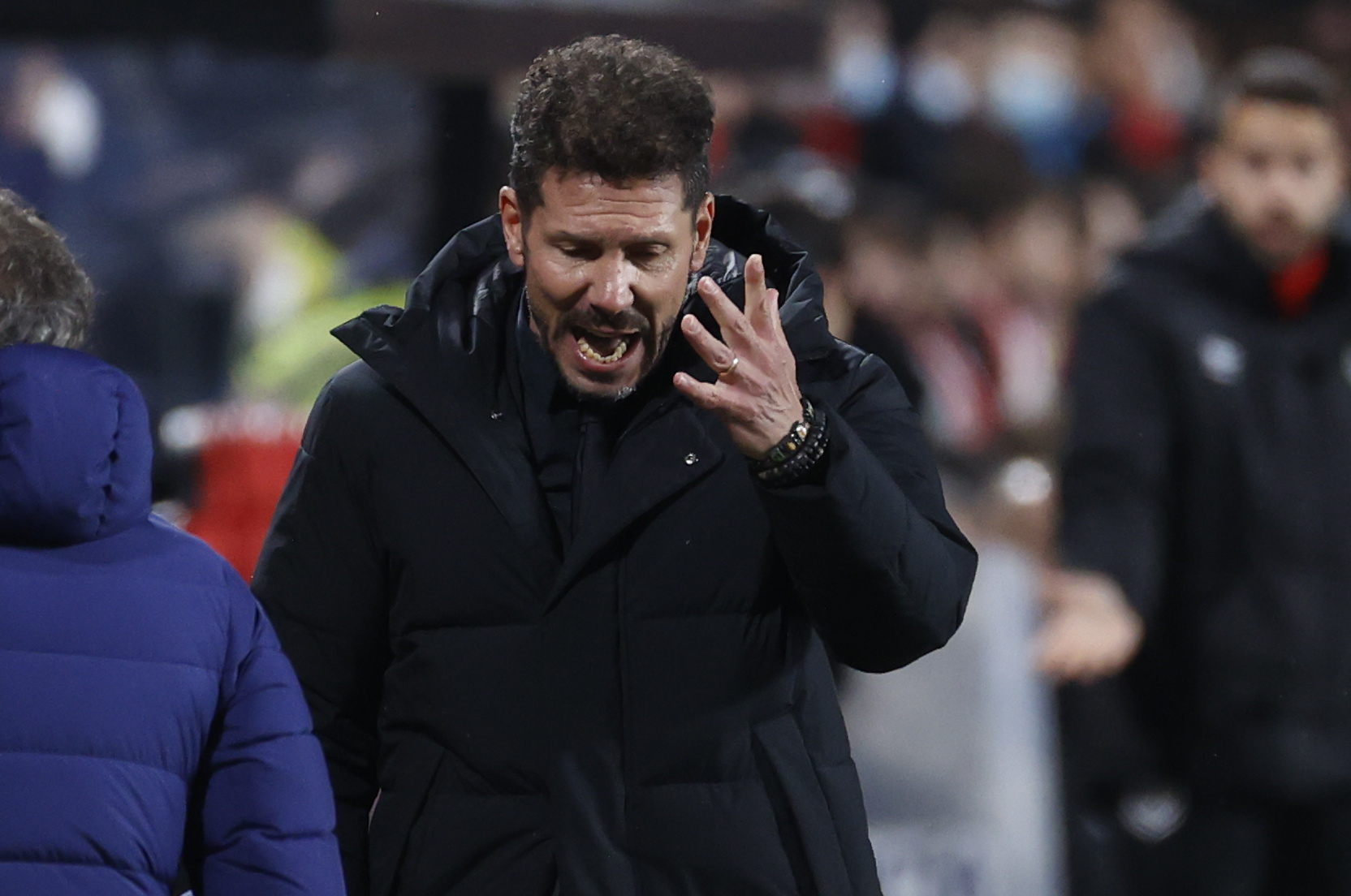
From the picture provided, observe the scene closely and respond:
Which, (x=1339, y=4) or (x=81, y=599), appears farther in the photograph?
(x=1339, y=4)

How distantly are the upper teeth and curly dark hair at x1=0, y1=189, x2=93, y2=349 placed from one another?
2.02 ft

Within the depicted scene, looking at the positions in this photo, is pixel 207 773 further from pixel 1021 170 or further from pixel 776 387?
pixel 1021 170

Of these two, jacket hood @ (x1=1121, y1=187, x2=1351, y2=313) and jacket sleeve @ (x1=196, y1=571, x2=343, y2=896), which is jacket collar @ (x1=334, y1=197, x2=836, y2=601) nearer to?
jacket sleeve @ (x1=196, y1=571, x2=343, y2=896)

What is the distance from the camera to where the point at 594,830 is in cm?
295

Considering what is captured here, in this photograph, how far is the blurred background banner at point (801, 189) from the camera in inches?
237

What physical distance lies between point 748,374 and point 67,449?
2.58ft

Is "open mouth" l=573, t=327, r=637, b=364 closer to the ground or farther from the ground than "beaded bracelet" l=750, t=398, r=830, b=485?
farther from the ground

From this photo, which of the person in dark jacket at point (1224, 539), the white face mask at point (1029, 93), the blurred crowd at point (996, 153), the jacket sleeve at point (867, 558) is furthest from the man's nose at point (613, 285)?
the white face mask at point (1029, 93)

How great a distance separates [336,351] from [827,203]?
2539 mm

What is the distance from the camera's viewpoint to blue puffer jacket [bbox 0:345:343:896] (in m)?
2.62

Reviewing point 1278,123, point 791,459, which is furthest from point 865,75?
point 791,459

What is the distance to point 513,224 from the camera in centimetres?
317

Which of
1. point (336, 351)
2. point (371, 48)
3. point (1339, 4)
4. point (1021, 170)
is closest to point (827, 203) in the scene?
point (371, 48)

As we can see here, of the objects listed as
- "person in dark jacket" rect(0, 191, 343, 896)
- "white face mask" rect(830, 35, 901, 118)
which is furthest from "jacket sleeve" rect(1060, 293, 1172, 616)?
"white face mask" rect(830, 35, 901, 118)
